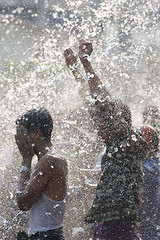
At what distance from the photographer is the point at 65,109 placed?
6.96 meters

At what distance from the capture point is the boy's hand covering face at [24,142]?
2.44 metres

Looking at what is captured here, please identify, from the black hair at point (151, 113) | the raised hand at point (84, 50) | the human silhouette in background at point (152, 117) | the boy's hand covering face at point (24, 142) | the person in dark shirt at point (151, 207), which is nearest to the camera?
the boy's hand covering face at point (24, 142)

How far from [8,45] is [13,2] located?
3595mm

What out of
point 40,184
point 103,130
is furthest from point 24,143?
point 103,130

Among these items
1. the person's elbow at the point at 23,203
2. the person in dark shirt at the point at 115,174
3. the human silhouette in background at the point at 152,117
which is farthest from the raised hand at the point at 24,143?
the human silhouette in background at the point at 152,117

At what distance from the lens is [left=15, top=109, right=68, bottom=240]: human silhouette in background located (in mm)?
2288

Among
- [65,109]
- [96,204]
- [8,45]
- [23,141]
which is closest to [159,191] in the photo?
[96,204]

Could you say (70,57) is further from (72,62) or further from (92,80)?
(92,80)

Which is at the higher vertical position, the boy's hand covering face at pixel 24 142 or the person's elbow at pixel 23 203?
the boy's hand covering face at pixel 24 142

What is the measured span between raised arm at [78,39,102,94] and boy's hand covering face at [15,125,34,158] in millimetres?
589

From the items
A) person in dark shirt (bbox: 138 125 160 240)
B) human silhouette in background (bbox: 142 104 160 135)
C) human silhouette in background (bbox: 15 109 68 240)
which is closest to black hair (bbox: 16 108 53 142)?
human silhouette in background (bbox: 15 109 68 240)

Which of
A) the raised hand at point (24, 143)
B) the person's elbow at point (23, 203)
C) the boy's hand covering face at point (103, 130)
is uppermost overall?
the raised hand at point (24, 143)

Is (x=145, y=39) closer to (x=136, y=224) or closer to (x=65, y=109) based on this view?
(x=65, y=109)

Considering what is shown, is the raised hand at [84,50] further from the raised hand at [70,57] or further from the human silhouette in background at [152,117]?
the human silhouette in background at [152,117]
